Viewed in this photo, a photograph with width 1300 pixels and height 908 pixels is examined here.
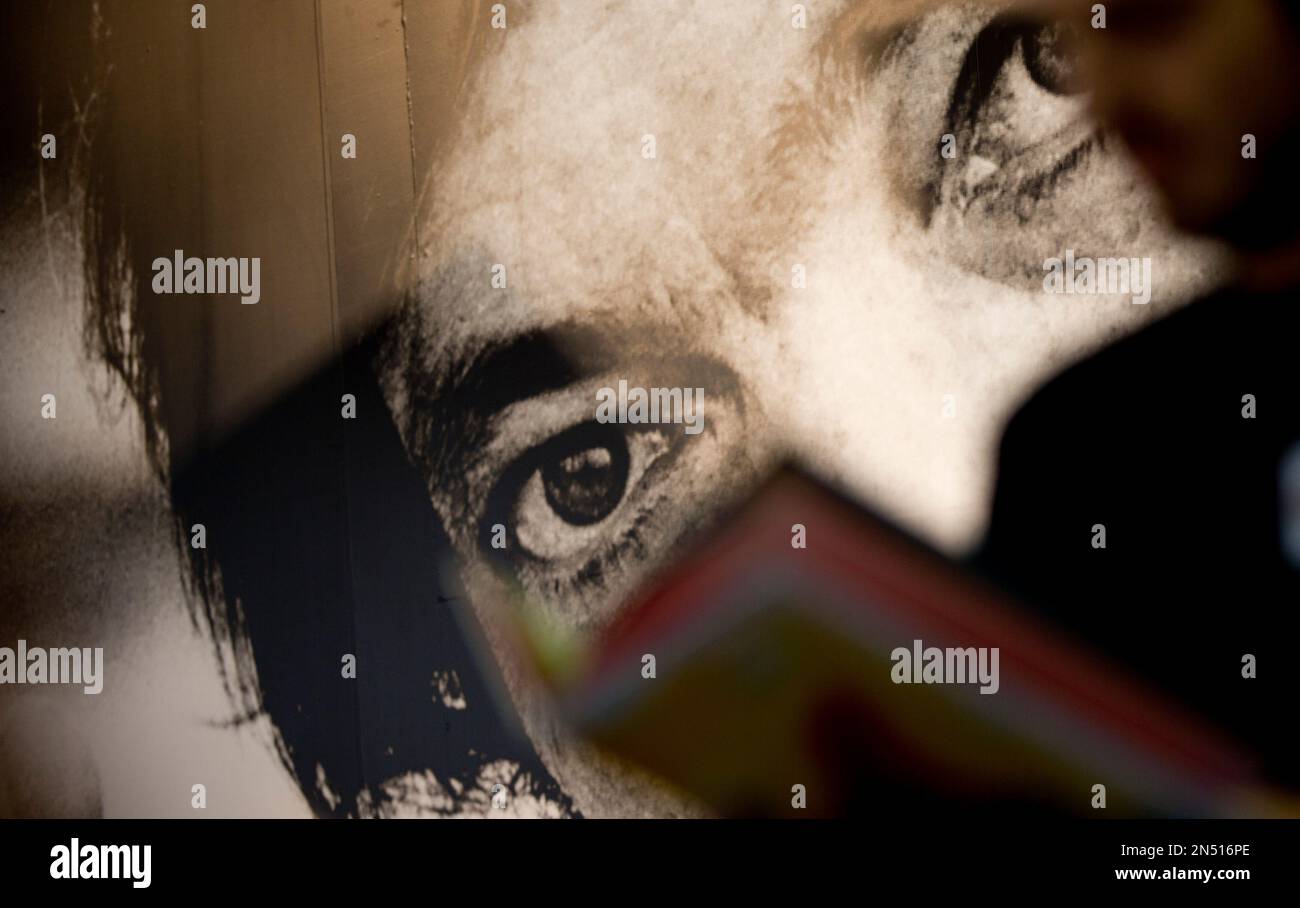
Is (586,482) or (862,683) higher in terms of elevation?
(586,482)

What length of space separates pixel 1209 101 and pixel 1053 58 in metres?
0.41

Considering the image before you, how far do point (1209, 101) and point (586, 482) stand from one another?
1871 millimetres

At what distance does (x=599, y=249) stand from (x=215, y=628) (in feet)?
4.75

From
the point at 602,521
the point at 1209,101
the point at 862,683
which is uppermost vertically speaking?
the point at 1209,101

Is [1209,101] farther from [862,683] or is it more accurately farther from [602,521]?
[602,521]

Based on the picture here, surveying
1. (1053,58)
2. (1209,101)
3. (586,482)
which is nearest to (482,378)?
(586,482)

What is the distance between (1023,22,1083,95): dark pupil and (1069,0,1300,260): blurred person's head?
0.12 ft

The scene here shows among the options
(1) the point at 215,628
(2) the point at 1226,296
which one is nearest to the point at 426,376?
(1) the point at 215,628

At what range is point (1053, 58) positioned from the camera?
237 cm

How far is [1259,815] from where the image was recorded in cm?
238

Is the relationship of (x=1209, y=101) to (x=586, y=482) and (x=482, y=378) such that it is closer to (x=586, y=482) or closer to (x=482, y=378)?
(x=586, y=482)
